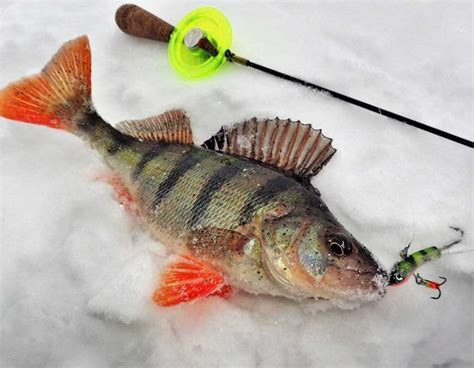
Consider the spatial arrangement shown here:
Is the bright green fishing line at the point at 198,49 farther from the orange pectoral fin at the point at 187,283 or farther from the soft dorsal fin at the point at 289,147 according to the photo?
the orange pectoral fin at the point at 187,283

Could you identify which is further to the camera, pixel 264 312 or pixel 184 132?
pixel 184 132

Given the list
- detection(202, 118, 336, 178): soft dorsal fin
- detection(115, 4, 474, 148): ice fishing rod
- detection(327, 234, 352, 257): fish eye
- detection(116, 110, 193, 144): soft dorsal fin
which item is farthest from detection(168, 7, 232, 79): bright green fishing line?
detection(327, 234, 352, 257): fish eye

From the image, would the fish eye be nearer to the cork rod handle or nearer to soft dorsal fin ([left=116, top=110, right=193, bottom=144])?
soft dorsal fin ([left=116, top=110, right=193, bottom=144])

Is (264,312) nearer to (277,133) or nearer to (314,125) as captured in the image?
(277,133)

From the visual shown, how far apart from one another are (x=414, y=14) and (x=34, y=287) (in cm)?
261

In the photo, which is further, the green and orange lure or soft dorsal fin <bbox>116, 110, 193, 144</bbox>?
soft dorsal fin <bbox>116, 110, 193, 144</bbox>

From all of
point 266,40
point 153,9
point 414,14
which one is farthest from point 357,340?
point 153,9

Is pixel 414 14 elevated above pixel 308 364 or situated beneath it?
elevated above

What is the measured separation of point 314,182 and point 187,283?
2.64 ft

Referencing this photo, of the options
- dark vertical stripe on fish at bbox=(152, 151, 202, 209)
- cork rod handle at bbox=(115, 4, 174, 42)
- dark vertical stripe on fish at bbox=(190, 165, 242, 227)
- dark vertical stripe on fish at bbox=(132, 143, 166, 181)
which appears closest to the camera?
dark vertical stripe on fish at bbox=(190, 165, 242, 227)

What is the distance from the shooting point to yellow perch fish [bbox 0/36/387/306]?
5.70ft

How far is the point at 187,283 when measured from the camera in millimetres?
1880

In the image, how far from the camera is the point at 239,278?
1.91 metres

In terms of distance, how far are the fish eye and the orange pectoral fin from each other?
0.46 metres
